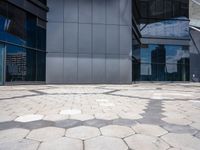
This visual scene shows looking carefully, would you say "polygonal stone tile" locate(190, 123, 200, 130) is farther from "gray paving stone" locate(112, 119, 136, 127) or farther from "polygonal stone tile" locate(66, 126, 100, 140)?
"polygonal stone tile" locate(66, 126, 100, 140)

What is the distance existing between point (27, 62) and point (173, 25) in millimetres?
23263

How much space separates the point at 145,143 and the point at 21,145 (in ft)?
5.99

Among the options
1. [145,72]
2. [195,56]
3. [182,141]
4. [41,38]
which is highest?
[41,38]

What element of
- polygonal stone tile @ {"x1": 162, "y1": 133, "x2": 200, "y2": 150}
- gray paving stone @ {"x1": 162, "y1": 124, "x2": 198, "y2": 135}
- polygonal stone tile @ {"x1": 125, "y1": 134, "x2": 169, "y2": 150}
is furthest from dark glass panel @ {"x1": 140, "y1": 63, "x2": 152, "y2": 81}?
polygonal stone tile @ {"x1": 125, "y1": 134, "x2": 169, "y2": 150}

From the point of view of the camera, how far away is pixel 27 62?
1738cm

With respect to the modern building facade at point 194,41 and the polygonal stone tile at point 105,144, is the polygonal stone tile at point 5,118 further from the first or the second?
the modern building facade at point 194,41

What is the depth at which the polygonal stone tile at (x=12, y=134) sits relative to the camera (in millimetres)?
3015

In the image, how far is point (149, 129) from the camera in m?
3.61

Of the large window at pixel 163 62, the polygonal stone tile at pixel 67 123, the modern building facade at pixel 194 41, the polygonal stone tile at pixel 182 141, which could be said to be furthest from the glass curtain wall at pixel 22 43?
the modern building facade at pixel 194 41

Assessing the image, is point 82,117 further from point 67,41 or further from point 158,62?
point 158,62

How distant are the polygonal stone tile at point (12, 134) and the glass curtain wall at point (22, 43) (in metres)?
13.6

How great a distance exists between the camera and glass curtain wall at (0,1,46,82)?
50.8 ft

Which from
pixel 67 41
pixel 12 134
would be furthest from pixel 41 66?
pixel 12 134

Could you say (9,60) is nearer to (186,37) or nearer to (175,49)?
(175,49)
